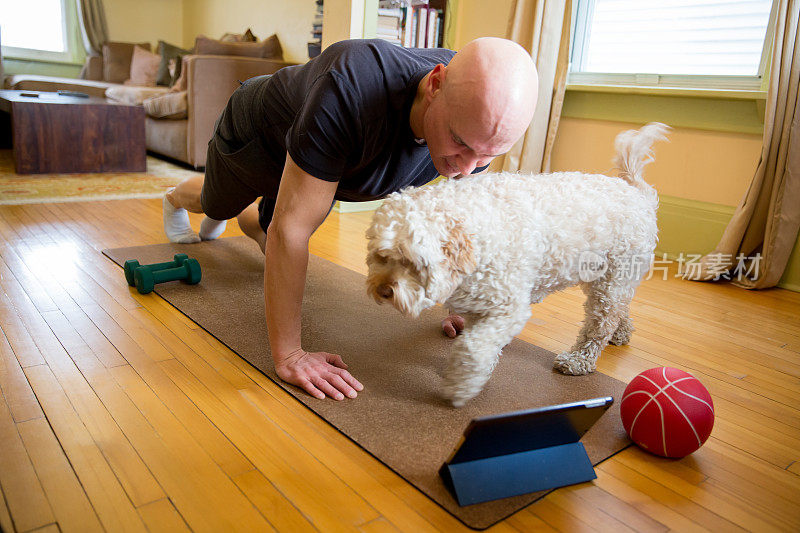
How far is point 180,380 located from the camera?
55.6 inches

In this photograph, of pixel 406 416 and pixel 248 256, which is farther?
pixel 248 256

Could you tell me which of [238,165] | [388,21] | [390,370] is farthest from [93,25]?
[390,370]

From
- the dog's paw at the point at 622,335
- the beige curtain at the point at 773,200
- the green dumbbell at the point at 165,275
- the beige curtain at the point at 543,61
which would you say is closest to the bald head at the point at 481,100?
the dog's paw at the point at 622,335

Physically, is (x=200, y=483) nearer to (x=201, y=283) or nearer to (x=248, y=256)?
(x=201, y=283)

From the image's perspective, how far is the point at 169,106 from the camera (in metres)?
4.56

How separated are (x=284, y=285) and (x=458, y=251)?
0.45 metres

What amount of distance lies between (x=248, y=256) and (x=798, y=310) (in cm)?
232

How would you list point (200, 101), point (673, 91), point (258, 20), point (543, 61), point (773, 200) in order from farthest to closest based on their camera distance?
point (258, 20), point (200, 101), point (543, 61), point (673, 91), point (773, 200)

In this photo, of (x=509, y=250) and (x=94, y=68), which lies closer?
(x=509, y=250)

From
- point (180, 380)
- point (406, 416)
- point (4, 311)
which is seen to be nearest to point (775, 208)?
point (406, 416)

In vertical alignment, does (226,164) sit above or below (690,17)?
below

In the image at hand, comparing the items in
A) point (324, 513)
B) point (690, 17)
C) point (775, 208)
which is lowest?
point (324, 513)

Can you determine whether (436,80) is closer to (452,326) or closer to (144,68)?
(452,326)

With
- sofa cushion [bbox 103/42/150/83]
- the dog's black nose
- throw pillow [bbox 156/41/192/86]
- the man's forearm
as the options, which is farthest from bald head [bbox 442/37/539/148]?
sofa cushion [bbox 103/42/150/83]
